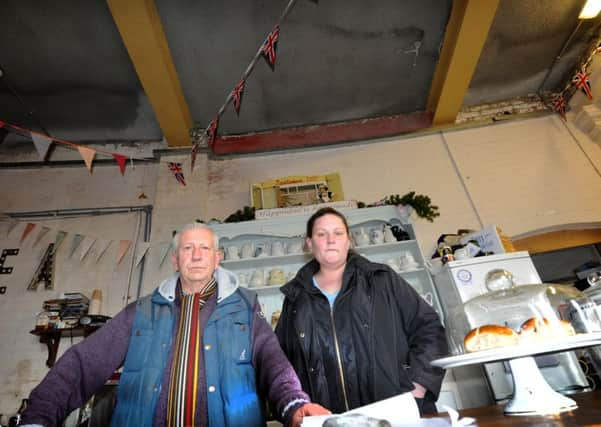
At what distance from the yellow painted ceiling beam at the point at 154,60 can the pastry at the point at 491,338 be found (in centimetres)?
391

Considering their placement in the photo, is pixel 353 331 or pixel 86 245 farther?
pixel 86 245

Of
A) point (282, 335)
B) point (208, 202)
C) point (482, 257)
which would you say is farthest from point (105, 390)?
point (482, 257)

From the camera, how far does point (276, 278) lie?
10.9 ft

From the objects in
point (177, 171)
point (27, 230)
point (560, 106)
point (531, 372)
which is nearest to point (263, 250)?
point (177, 171)

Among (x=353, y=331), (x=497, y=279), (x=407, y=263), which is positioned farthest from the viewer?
(x=407, y=263)

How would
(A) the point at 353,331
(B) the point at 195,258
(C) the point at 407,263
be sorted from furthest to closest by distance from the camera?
(C) the point at 407,263
(A) the point at 353,331
(B) the point at 195,258

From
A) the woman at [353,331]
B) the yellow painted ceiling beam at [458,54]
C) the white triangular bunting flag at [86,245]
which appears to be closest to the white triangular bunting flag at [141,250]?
the white triangular bunting flag at [86,245]

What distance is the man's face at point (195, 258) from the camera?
1433mm

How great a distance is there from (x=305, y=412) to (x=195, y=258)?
0.81m

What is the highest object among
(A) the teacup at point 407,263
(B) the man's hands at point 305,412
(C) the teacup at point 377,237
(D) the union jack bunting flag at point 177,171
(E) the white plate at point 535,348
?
(D) the union jack bunting flag at point 177,171

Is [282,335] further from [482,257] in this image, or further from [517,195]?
[517,195]

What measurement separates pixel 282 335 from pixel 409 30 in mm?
3943

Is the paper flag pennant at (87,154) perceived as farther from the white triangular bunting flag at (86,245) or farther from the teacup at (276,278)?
the teacup at (276,278)

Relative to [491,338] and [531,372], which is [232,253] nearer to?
[491,338]
